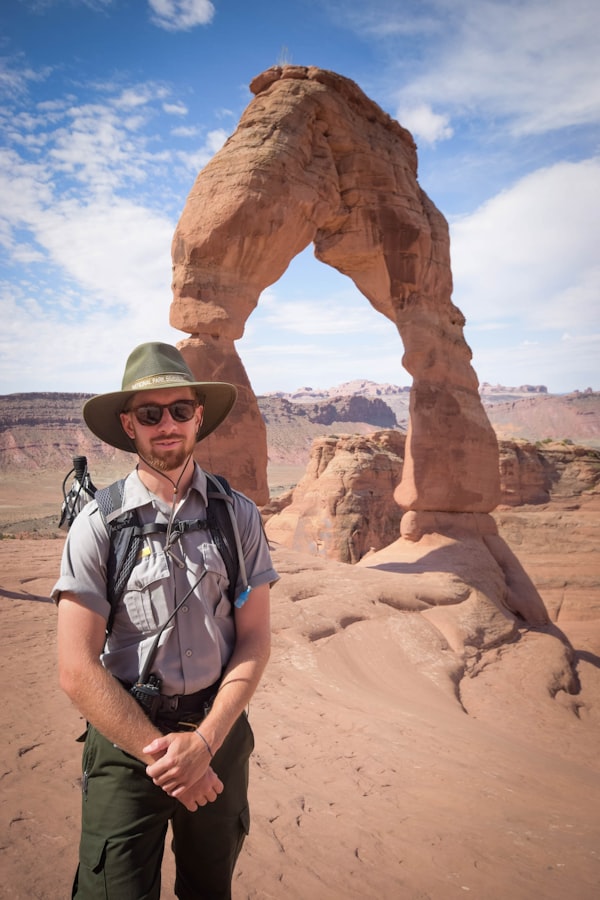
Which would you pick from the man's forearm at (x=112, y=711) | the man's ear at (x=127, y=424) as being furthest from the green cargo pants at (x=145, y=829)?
the man's ear at (x=127, y=424)

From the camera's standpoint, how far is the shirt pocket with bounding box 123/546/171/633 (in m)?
1.72

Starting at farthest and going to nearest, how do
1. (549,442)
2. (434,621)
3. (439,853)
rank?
(549,442)
(434,621)
(439,853)

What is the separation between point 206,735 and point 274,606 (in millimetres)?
5397

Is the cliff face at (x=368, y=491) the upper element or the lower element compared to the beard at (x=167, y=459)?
lower

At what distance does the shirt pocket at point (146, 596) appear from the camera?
5.66ft

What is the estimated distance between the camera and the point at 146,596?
173cm

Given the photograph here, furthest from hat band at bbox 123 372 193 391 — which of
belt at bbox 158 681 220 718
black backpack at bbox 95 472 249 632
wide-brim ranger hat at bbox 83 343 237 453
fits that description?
belt at bbox 158 681 220 718

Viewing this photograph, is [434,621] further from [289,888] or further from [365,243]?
[365,243]

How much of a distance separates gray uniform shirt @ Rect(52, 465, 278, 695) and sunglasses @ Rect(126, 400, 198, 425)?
9.0 inches

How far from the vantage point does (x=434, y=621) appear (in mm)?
8055

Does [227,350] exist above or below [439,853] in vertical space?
above

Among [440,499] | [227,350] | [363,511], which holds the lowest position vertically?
[363,511]

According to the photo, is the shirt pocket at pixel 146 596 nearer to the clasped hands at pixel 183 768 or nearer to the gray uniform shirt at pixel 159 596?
the gray uniform shirt at pixel 159 596

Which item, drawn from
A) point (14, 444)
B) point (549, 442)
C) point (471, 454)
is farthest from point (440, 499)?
point (14, 444)
